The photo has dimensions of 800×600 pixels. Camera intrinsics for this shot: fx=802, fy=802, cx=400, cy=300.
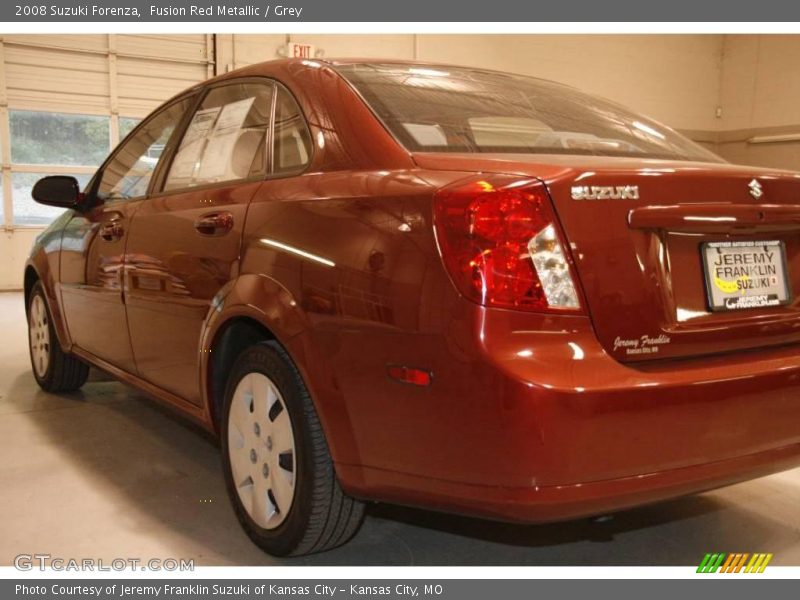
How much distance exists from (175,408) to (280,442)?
80 cm

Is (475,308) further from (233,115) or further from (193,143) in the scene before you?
(193,143)

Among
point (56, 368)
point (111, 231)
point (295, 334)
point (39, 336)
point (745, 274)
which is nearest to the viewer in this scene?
point (745, 274)

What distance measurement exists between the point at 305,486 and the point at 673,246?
1076 mm

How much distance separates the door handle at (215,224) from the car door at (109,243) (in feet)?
2.22

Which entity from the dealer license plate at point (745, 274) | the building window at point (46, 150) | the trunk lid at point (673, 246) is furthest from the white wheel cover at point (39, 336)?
the building window at point (46, 150)

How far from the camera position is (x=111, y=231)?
10.6 ft

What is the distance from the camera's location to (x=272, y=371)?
7.03ft

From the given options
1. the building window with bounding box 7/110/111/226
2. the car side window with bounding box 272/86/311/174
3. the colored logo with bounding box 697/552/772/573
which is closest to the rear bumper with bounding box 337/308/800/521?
the colored logo with bounding box 697/552/772/573

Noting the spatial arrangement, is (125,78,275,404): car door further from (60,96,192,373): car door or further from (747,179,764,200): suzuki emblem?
(747,179,764,200): suzuki emblem

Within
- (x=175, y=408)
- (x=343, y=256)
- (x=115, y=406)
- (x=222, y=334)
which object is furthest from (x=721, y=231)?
(x=115, y=406)

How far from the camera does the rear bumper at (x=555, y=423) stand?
1.61 metres

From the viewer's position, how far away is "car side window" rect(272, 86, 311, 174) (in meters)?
2.27

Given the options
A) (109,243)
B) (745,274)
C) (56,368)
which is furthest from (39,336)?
(745,274)

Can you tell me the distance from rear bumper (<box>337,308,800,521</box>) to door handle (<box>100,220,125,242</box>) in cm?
171
